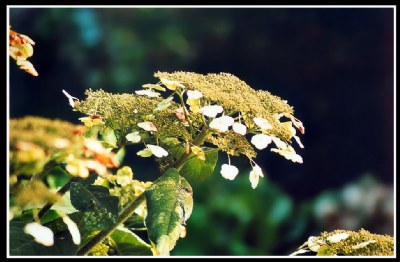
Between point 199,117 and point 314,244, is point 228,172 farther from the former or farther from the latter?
point 314,244

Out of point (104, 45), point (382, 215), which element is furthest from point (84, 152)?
point (104, 45)

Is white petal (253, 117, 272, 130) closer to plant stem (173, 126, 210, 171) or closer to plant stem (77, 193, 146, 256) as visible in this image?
plant stem (173, 126, 210, 171)

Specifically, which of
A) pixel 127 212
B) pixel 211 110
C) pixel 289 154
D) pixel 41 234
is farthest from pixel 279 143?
pixel 41 234

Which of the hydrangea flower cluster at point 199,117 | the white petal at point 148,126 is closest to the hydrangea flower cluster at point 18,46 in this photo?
the hydrangea flower cluster at point 199,117

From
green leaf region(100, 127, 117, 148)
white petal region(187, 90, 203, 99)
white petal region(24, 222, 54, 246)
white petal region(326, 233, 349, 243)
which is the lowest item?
white petal region(24, 222, 54, 246)

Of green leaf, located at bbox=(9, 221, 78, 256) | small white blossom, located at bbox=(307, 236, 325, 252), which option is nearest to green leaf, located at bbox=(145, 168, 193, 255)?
green leaf, located at bbox=(9, 221, 78, 256)
